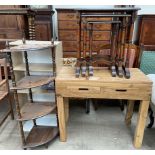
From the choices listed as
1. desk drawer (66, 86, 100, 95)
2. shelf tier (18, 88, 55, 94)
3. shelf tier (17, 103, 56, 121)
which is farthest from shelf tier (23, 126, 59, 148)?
desk drawer (66, 86, 100, 95)

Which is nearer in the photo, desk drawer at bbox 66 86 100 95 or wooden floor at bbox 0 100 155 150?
desk drawer at bbox 66 86 100 95

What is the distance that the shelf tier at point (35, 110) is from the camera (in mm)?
1652

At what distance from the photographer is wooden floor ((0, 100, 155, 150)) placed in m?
1.80

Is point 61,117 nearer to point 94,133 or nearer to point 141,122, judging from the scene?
point 94,133

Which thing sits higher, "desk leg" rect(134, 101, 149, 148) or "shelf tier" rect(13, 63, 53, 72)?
"shelf tier" rect(13, 63, 53, 72)

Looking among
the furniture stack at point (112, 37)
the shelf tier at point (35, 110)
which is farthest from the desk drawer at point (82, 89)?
the shelf tier at point (35, 110)

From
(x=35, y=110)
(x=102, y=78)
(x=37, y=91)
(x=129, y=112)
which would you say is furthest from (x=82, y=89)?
(x=129, y=112)

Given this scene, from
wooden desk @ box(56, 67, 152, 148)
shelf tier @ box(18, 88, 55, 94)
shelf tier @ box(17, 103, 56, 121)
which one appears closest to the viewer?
wooden desk @ box(56, 67, 152, 148)

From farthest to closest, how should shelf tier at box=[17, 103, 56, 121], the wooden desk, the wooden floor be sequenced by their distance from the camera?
the wooden floor, shelf tier at box=[17, 103, 56, 121], the wooden desk

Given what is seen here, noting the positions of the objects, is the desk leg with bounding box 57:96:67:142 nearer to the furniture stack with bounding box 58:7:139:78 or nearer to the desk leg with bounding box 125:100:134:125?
the furniture stack with bounding box 58:7:139:78

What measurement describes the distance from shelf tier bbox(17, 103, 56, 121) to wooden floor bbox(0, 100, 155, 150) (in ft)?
1.22

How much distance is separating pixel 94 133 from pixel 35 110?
0.73 m

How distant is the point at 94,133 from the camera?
199 centimetres
